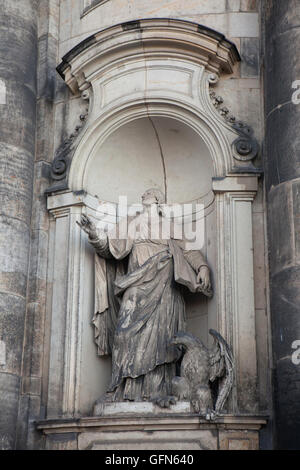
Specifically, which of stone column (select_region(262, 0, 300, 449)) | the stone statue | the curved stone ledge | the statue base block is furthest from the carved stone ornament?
the curved stone ledge

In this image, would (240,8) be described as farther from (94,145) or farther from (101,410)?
(101,410)

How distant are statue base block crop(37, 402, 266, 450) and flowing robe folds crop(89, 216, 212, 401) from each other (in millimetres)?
432

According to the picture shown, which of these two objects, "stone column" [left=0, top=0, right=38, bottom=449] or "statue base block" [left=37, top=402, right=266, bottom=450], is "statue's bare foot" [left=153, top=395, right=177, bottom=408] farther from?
"stone column" [left=0, top=0, right=38, bottom=449]

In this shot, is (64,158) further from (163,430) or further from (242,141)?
(163,430)

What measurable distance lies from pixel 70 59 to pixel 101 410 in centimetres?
399

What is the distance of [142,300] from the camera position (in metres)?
10.3

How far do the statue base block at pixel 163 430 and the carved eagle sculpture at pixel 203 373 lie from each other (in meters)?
0.15

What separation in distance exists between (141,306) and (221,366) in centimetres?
116

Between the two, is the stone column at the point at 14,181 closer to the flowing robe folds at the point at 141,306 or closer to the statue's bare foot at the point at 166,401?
the flowing robe folds at the point at 141,306

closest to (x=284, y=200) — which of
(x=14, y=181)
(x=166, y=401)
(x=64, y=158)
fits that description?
(x=166, y=401)

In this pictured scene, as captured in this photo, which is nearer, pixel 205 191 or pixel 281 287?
pixel 281 287

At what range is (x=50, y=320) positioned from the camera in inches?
420

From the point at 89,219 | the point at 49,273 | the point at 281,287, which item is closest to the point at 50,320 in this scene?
the point at 49,273

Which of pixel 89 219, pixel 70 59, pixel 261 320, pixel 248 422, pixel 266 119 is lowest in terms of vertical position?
pixel 248 422
